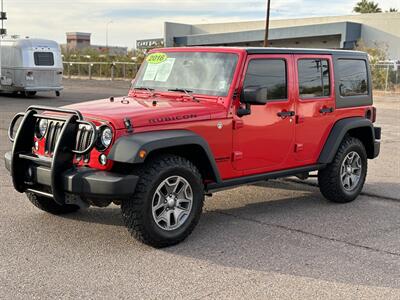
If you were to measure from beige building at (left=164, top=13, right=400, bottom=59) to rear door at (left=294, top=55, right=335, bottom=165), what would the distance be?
130ft

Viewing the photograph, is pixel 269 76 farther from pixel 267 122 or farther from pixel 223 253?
pixel 223 253

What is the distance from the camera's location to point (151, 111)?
5.28 meters

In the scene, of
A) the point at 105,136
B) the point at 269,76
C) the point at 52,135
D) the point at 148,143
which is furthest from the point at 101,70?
the point at 148,143

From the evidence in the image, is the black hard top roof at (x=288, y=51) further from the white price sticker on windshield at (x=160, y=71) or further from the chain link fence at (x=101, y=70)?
the chain link fence at (x=101, y=70)

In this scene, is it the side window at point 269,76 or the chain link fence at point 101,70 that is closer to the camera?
the side window at point 269,76

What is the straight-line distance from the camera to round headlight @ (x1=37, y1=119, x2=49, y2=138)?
5.50 m

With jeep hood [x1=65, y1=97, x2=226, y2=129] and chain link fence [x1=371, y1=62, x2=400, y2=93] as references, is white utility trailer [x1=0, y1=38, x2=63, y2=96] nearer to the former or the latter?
chain link fence [x1=371, y1=62, x2=400, y2=93]

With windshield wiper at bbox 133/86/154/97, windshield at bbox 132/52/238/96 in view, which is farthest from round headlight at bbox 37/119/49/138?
windshield at bbox 132/52/238/96

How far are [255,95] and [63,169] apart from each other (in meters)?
1.98

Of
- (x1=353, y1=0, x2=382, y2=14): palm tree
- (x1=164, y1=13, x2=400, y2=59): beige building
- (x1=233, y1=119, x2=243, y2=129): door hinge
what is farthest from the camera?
(x1=353, y1=0, x2=382, y2=14): palm tree

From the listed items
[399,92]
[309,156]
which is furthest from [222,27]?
[309,156]

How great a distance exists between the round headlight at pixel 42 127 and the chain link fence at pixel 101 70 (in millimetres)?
35592

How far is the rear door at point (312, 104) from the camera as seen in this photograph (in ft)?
21.5

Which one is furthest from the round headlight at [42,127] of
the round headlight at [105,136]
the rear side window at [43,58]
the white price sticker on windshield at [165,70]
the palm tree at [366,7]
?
the palm tree at [366,7]
